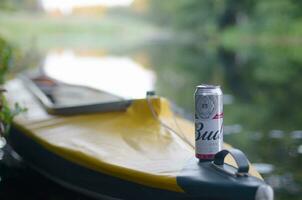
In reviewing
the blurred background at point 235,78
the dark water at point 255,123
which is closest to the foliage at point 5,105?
the blurred background at point 235,78

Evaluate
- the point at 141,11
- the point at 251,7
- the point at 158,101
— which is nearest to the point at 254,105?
the point at 158,101

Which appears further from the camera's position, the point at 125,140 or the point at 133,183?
the point at 125,140

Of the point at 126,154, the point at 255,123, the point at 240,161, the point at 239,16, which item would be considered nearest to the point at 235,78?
the point at 255,123

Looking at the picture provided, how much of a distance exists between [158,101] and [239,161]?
60.3 inches

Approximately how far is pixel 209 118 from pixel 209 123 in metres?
0.03

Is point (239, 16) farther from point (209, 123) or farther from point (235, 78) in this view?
point (209, 123)

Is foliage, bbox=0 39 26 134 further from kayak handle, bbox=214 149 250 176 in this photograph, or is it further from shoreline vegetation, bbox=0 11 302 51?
shoreline vegetation, bbox=0 11 302 51

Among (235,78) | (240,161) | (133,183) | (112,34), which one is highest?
(240,161)

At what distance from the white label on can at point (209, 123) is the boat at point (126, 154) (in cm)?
9

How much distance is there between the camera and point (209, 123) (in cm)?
337

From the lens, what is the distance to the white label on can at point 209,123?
3354 millimetres

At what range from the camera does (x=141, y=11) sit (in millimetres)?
79375

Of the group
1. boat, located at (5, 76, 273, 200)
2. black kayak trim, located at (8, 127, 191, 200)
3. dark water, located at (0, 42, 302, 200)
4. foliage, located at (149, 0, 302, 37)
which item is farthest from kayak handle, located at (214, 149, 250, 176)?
foliage, located at (149, 0, 302, 37)

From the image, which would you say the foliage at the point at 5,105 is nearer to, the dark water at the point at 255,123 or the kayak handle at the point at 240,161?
the dark water at the point at 255,123
